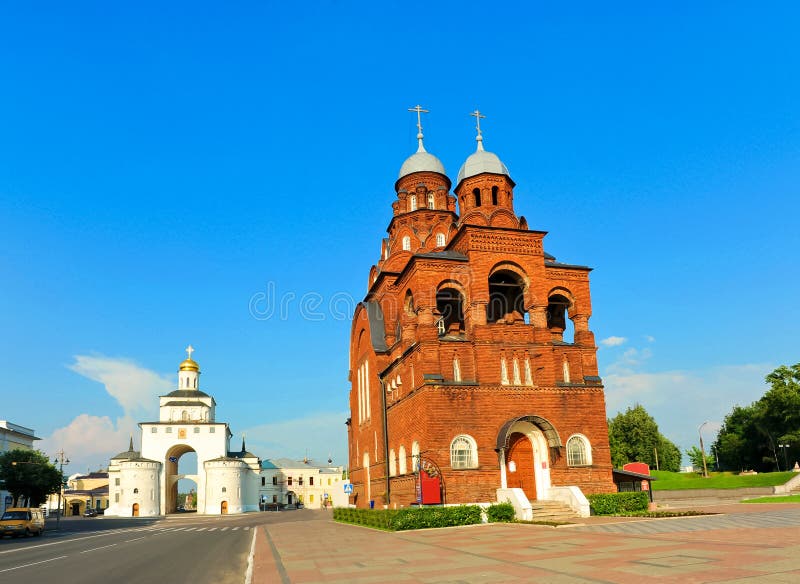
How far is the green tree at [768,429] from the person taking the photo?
57.9 metres

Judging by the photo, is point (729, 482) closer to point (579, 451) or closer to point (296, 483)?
point (579, 451)

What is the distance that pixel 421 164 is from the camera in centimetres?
4331

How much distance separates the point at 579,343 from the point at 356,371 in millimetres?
16531

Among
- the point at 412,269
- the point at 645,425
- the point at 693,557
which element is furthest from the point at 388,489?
the point at 645,425

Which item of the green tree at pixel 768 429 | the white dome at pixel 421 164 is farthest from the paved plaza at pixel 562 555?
the green tree at pixel 768 429

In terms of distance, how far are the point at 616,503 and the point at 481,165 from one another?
19.3 metres

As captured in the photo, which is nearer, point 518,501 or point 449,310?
A: point 518,501

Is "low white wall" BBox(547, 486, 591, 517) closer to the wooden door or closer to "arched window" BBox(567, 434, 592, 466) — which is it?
the wooden door

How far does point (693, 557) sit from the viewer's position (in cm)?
1204

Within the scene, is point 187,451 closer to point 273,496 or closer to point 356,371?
point 273,496

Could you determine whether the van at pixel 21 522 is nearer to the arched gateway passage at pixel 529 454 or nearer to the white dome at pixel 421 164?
the arched gateway passage at pixel 529 454

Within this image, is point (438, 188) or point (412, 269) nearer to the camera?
point (412, 269)

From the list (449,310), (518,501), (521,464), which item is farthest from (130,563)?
(449,310)

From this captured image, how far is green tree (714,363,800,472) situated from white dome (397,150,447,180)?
3994 centimetres
